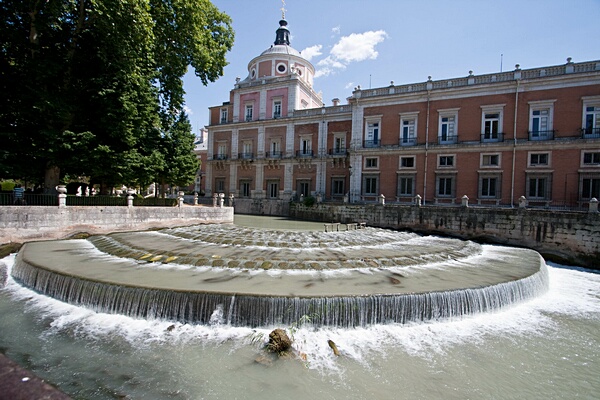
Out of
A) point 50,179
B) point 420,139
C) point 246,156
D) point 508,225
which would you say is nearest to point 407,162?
point 420,139

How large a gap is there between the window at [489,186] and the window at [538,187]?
76.1 inches

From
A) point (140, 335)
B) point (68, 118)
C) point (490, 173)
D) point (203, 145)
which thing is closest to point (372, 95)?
point (490, 173)

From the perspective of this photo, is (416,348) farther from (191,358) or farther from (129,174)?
(129,174)

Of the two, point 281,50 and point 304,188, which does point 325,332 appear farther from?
point 281,50

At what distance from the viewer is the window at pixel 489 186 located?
23.2 metres

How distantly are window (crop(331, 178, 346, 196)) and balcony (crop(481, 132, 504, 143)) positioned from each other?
1285 cm

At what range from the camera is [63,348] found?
598 centimetres

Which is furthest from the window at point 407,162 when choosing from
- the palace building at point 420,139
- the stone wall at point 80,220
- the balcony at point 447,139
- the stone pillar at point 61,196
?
the stone pillar at point 61,196

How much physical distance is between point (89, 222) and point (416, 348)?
16.8 metres

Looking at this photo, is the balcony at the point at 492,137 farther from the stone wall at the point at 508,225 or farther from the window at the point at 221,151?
the window at the point at 221,151

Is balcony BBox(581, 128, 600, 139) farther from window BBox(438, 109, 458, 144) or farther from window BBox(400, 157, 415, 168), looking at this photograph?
window BBox(400, 157, 415, 168)

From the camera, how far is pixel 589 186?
2047cm

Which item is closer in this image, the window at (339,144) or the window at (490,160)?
the window at (490,160)

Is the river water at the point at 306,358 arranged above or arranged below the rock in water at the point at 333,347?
below
